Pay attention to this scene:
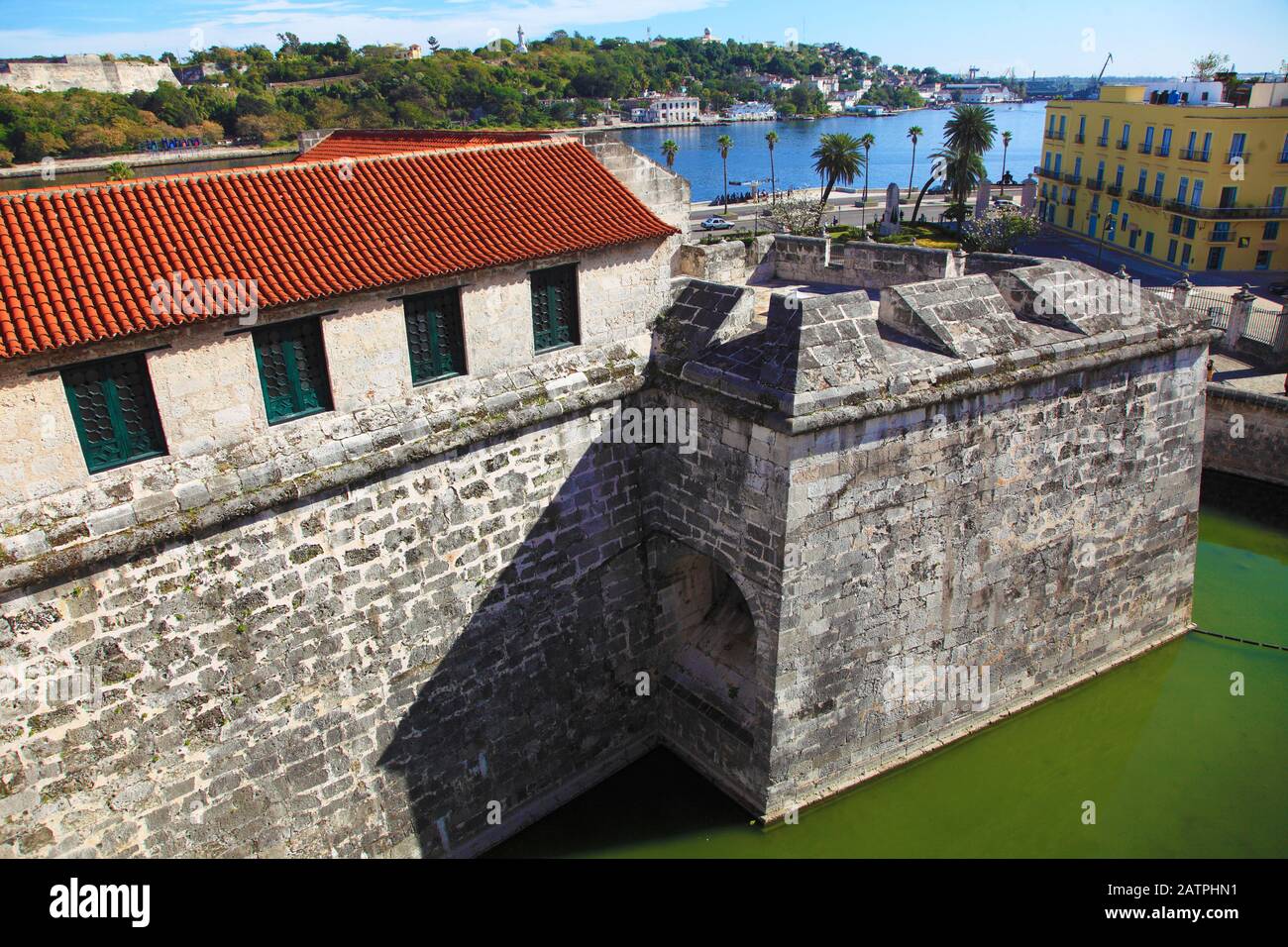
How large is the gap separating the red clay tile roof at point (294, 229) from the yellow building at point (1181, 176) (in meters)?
34.9

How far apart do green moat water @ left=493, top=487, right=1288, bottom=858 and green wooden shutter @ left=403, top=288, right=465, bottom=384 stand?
638 cm

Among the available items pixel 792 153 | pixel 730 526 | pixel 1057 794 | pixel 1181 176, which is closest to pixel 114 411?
pixel 730 526

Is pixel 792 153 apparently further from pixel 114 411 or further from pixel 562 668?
pixel 114 411

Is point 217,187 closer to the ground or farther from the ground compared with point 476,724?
farther from the ground

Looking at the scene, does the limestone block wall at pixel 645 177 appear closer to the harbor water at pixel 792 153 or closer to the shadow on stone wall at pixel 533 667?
the shadow on stone wall at pixel 533 667

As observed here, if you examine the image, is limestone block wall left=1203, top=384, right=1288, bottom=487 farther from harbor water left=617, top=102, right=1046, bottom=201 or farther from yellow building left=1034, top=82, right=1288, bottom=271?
harbor water left=617, top=102, right=1046, bottom=201

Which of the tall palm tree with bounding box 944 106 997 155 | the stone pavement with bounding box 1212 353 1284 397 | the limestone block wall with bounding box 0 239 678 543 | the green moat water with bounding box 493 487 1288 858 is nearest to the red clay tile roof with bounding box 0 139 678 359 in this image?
the limestone block wall with bounding box 0 239 678 543

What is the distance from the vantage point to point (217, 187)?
31.9 feet

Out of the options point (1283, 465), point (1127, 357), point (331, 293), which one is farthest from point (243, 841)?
point (1283, 465)

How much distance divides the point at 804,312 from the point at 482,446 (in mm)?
4090

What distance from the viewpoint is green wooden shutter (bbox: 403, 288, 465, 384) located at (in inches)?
408

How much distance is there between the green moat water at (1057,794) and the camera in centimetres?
1212
